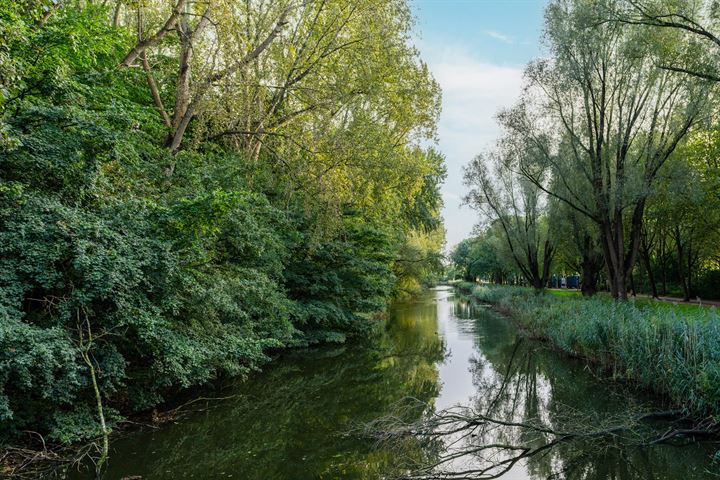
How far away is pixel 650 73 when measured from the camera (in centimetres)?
1547

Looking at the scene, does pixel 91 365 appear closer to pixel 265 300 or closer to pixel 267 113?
pixel 265 300

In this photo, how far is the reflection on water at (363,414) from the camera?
6301 mm

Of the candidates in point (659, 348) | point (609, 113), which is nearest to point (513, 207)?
point (609, 113)

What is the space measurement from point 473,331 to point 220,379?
1471 centimetres

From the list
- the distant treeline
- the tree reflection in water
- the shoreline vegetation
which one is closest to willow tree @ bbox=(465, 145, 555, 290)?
the distant treeline

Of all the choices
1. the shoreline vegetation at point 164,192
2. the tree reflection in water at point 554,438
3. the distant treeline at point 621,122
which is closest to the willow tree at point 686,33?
the distant treeline at point 621,122

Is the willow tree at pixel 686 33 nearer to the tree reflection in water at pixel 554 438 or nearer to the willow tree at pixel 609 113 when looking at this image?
the willow tree at pixel 609 113

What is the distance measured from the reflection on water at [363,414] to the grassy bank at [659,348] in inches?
27.2

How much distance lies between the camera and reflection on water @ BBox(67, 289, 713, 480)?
6.30 meters

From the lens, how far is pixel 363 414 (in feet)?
29.3

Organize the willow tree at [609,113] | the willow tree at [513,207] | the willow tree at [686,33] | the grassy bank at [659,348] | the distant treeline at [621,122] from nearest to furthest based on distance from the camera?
the grassy bank at [659,348] → the willow tree at [686,33] → the distant treeline at [621,122] → the willow tree at [609,113] → the willow tree at [513,207]

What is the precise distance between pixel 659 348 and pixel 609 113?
38.3 ft

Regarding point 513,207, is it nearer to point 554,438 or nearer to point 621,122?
point 621,122

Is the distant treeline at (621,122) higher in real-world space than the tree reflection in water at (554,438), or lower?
higher
